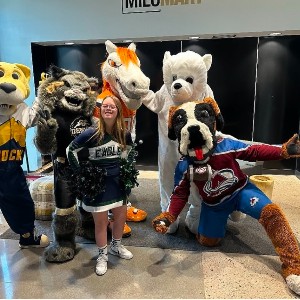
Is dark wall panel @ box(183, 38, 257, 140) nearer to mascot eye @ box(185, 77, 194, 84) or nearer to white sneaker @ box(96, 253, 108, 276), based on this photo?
mascot eye @ box(185, 77, 194, 84)

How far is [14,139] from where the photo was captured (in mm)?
1891

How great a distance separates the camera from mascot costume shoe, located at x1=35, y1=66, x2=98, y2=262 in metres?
1.94

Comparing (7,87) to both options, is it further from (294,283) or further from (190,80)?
(294,283)

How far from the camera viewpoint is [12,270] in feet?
6.45

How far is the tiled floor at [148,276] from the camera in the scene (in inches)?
68.6

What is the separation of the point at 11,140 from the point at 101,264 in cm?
92

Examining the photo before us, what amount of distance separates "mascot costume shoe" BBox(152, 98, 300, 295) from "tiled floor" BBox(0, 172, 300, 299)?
0.54 feet

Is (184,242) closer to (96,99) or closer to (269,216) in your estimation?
(269,216)

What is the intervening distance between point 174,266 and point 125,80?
1.21 m

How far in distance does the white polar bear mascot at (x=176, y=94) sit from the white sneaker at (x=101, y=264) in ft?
2.14

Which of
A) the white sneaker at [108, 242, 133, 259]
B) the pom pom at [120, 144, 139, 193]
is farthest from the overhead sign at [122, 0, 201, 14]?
the white sneaker at [108, 242, 133, 259]

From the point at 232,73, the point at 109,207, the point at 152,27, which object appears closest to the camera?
the point at 109,207

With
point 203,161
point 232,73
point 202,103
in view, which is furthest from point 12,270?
point 232,73

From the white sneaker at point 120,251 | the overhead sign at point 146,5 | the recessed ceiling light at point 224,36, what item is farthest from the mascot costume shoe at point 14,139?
the recessed ceiling light at point 224,36
